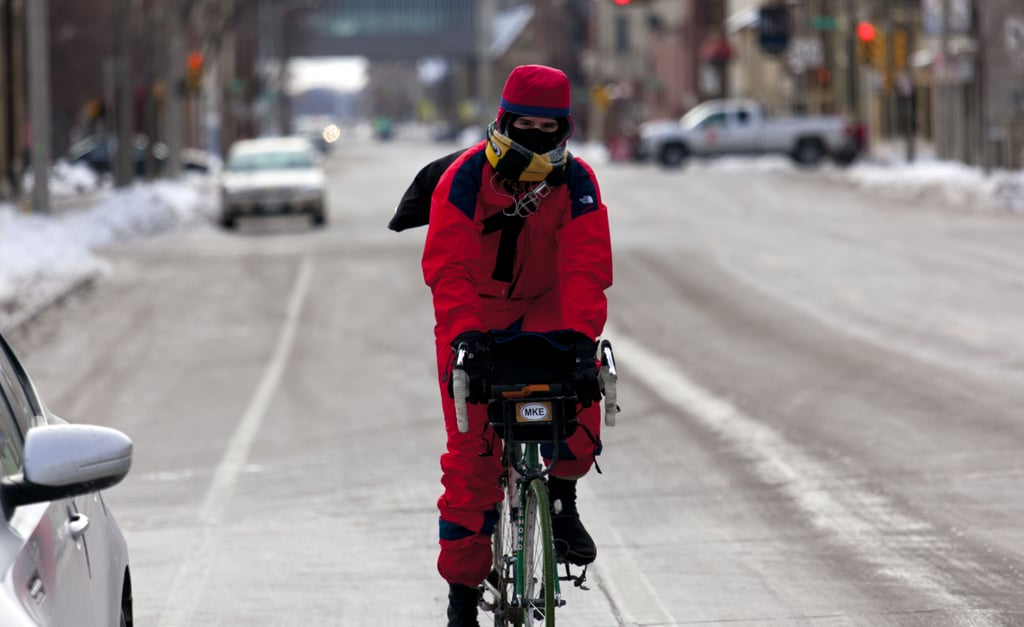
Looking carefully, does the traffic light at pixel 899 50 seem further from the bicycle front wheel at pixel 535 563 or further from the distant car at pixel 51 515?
the distant car at pixel 51 515

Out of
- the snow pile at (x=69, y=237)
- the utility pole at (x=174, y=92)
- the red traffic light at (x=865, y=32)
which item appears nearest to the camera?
the snow pile at (x=69, y=237)

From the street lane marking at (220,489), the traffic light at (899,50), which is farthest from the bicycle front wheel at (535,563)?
the traffic light at (899,50)

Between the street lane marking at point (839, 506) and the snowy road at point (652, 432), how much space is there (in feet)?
0.08

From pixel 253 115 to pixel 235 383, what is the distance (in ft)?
271

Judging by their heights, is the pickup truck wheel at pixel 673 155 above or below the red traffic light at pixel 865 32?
below

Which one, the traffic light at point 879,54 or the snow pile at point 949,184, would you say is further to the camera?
the traffic light at point 879,54

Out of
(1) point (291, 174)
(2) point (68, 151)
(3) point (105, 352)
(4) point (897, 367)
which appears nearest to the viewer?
(4) point (897, 367)

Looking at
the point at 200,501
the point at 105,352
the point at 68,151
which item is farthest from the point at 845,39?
the point at 200,501

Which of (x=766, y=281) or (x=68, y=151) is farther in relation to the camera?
(x=68, y=151)

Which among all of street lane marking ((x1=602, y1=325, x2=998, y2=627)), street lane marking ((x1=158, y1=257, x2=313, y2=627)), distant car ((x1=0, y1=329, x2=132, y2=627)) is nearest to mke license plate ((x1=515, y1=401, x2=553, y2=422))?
distant car ((x1=0, y1=329, x2=132, y2=627))

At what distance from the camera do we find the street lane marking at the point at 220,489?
7.32 meters

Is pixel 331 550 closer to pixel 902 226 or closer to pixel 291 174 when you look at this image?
pixel 902 226

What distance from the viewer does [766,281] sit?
21656 mm

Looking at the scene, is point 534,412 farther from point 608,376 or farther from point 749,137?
point 749,137
